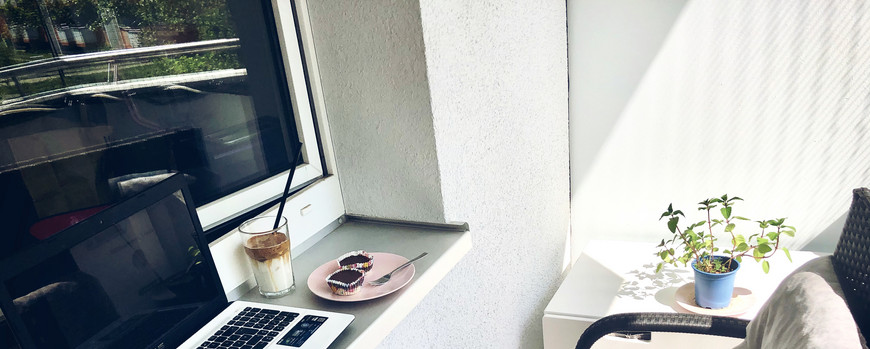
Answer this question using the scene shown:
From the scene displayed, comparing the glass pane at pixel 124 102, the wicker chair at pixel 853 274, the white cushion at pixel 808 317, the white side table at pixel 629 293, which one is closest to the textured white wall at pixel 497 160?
the white side table at pixel 629 293

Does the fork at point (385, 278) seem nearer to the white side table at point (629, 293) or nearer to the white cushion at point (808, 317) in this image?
the white cushion at point (808, 317)

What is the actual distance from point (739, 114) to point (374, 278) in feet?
4.85

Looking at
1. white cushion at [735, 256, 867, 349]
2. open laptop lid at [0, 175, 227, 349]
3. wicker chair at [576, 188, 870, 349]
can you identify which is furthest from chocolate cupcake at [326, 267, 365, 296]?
wicker chair at [576, 188, 870, 349]

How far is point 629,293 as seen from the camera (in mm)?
1721

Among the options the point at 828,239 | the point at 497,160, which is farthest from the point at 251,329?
the point at 828,239

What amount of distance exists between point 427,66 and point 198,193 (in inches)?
17.7

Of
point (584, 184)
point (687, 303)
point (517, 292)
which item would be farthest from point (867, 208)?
point (584, 184)

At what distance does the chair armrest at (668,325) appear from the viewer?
124 centimetres

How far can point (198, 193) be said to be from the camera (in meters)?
0.91

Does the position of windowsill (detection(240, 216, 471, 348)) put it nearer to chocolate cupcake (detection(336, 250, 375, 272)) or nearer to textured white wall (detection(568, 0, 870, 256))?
chocolate cupcake (detection(336, 250, 375, 272))

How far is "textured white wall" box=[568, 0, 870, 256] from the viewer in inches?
67.4

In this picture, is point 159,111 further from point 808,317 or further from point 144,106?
point 808,317

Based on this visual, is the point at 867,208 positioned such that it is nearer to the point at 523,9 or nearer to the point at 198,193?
the point at 523,9

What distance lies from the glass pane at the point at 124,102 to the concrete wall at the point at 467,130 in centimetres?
16
